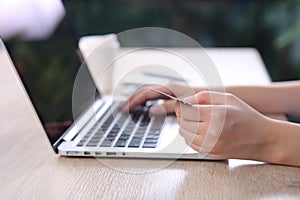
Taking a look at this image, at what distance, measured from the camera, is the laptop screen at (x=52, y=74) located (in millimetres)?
735

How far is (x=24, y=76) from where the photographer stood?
0.72m

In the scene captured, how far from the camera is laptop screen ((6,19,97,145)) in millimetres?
735

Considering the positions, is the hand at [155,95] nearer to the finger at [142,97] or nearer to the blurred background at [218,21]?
the finger at [142,97]

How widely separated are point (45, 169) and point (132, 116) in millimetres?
259

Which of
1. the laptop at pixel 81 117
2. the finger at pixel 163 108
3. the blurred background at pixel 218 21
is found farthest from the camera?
the blurred background at pixel 218 21

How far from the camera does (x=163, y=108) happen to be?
0.88 metres

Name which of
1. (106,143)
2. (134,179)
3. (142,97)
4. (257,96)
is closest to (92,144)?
(106,143)

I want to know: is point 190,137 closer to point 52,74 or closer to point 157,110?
point 157,110

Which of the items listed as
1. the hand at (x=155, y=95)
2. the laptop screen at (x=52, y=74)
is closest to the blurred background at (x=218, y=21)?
the laptop screen at (x=52, y=74)

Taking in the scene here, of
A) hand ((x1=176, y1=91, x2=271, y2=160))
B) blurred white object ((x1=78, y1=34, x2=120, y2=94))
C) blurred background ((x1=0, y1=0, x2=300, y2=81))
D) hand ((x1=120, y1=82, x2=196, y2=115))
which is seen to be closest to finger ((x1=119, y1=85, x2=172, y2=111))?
hand ((x1=120, y1=82, x2=196, y2=115))

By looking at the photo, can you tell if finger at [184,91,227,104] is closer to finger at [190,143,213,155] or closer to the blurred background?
finger at [190,143,213,155]

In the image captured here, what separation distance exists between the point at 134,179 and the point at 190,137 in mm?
124

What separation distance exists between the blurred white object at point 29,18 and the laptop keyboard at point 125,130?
228 millimetres

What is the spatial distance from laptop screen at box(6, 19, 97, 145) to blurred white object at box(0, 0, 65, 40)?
16 mm
